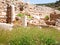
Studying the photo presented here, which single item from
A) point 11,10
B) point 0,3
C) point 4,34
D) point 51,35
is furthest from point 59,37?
point 0,3

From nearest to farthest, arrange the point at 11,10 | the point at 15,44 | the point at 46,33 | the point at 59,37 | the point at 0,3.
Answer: the point at 15,44, the point at 46,33, the point at 59,37, the point at 11,10, the point at 0,3

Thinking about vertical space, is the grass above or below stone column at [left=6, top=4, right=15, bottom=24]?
above

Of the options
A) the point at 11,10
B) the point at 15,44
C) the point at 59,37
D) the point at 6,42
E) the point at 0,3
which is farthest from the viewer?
the point at 0,3

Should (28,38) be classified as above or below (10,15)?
above

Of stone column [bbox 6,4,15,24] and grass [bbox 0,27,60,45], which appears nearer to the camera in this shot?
grass [bbox 0,27,60,45]

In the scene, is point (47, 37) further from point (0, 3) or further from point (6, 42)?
point (0, 3)

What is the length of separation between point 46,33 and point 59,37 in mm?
1496

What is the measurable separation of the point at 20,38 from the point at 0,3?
111 ft

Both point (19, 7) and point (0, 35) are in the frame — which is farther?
point (19, 7)

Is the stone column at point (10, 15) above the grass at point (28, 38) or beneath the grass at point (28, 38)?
beneath

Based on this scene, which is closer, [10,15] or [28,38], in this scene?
[28,38]

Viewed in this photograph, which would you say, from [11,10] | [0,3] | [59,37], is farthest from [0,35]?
[0,3]

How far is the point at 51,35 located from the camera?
13.6 meters

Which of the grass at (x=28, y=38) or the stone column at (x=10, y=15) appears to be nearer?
the grass at (x=28, y=38)
